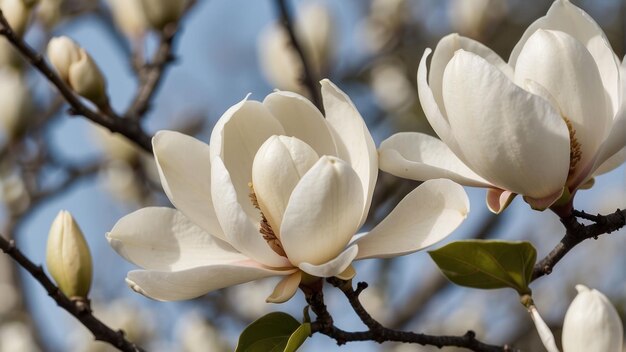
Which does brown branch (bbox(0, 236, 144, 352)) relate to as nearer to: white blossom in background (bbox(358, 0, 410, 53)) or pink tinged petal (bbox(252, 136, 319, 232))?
pink tinged petal (bbox(252, 136, 319, 232))

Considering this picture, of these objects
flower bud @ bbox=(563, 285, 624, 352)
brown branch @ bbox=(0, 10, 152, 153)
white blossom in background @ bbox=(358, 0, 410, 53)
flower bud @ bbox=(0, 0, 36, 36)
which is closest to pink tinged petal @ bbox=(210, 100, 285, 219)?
flower bud @ bbox=(563, 285, 624, 352)

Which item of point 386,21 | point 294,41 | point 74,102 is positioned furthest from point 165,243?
point 386,21

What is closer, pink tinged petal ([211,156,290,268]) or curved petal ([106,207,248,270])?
pink tinged petal ([211,156,290,268])

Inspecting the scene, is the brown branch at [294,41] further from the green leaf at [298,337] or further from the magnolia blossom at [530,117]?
the green leaf at [298,337]

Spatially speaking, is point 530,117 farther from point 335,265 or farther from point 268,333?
point 268,333

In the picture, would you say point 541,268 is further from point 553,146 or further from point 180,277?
point 180,277
